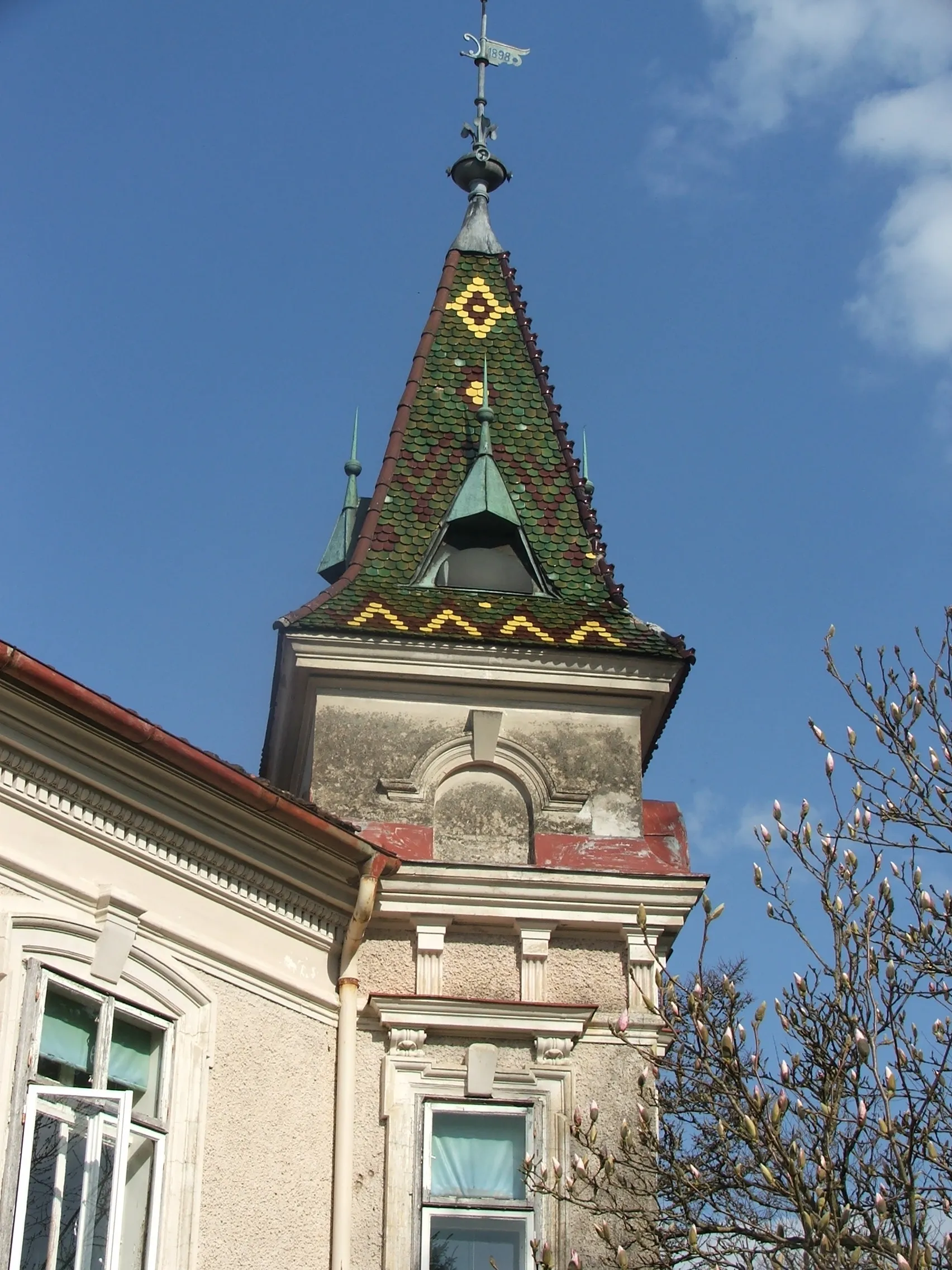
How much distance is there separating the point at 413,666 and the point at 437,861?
1.85 metres

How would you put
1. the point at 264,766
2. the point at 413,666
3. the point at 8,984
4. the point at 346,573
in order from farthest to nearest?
1. the point at 264,766
2. the point at 346,573
3. the point at 413,666
4. the point at 8,984

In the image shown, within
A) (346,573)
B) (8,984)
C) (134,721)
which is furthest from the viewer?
(346,573)

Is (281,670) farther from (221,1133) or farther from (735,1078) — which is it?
(735,1078)

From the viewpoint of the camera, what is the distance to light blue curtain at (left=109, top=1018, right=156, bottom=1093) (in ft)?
35.5

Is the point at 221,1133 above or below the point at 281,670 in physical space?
below

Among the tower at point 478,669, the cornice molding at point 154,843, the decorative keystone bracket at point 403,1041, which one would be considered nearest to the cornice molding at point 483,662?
the tower at point 478,669

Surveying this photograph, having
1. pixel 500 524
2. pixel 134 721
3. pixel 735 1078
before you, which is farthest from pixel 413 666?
pixel 735 1078

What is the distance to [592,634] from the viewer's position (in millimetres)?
14953

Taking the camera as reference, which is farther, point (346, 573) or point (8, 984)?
point (346, 573)

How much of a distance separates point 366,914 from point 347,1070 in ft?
3.21

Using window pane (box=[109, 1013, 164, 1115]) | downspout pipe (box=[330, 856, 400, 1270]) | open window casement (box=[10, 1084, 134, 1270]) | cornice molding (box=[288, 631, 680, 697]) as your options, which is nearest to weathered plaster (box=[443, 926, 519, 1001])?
downspout pipe (box=[330, 856, 400, 1270])

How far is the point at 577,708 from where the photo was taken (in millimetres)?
14570

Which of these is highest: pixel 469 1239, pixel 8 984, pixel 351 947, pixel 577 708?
pixel 577 708

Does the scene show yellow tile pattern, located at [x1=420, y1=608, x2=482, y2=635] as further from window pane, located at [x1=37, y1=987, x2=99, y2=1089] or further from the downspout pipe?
window pane, located at [x1=37, y1=987, x2=99, y2=1089]
